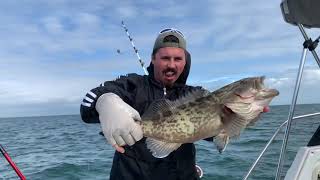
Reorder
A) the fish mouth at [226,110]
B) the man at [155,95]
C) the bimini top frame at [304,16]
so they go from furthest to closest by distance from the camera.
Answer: the bimini top frame at [304,16]
the man at [155,95]
the fish mouth at [226,110]

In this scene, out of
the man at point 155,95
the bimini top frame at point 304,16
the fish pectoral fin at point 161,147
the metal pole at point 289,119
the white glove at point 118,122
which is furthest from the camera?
the bimini top frame at point 304,16

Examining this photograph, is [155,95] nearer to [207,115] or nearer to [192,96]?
[192,96]

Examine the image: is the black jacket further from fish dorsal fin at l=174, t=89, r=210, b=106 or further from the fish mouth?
the fish mouth

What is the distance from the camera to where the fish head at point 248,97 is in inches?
119

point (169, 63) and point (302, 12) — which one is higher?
point (302, 12)

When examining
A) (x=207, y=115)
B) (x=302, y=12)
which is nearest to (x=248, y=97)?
(x=207, y=115)

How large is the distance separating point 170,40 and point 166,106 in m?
0.64

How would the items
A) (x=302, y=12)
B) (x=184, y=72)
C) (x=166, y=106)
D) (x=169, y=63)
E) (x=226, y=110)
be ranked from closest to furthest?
(x=226, y=110), (x=166, y=106), (x=169, y=63), (x=184, y=72), (x=302, y=12)

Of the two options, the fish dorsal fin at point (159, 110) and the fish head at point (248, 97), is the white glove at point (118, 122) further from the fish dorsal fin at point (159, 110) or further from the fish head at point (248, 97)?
the fish head at point (248, 97)

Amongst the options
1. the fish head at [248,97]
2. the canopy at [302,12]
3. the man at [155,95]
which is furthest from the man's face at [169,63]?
the canopy at [302,12]

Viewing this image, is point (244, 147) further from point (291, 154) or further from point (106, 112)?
point (106, 112)

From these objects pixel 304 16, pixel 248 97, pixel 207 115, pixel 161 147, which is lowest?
pixel 161 147

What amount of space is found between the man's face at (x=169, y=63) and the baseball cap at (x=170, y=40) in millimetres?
42

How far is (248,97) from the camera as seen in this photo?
119 inches
